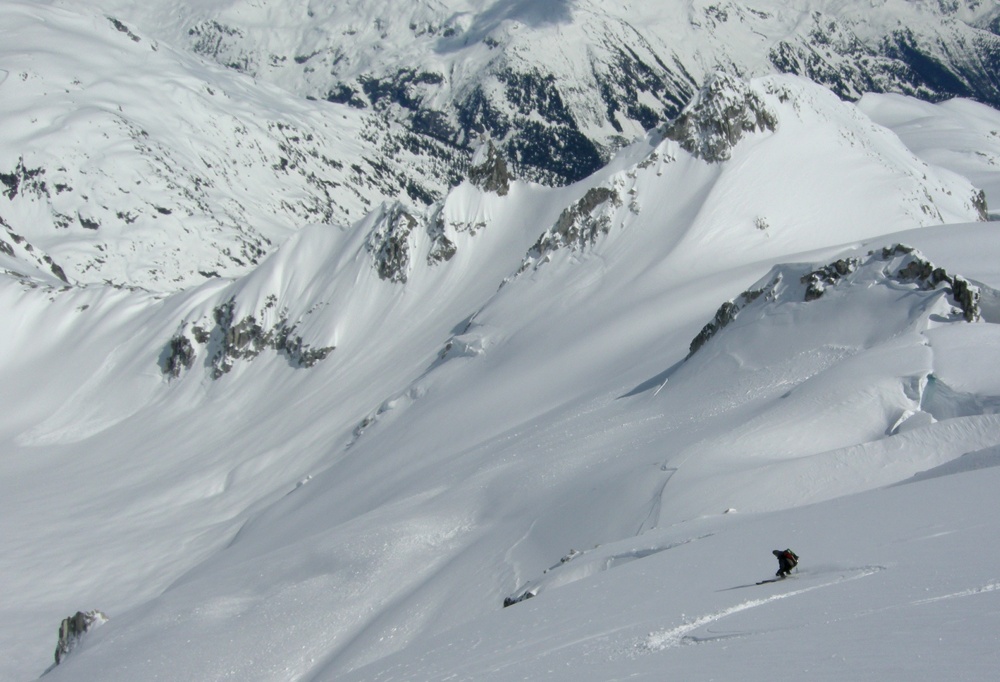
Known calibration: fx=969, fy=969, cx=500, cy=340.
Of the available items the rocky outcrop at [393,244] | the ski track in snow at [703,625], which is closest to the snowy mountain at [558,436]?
the ski track in snow at [703,625]

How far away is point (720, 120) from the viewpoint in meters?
70.8

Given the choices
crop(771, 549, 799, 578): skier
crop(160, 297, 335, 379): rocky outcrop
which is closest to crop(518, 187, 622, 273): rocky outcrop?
crop(160, 297, 335, 379): rocky outcrop

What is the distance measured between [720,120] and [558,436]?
41.3 m

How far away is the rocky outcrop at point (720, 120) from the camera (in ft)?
231

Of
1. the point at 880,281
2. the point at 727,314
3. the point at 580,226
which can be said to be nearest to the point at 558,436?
the point at 727,314

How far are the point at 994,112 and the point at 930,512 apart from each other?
586 ft

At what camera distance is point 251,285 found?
323 feet

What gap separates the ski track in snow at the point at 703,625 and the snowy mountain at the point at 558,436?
0.08 metres

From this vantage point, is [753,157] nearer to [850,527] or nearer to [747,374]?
[747,374]

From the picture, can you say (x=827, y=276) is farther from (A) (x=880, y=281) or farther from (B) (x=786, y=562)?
(B) (x=786, y=562)

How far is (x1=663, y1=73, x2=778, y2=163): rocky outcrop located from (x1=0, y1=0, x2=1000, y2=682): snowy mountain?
296 mm

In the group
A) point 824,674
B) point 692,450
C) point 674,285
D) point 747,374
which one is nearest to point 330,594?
point 692,450

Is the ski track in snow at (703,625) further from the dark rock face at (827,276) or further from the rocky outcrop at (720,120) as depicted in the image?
the rocky outcrop at (720,120)

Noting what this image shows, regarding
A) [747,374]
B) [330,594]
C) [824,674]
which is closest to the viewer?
[824,674]
